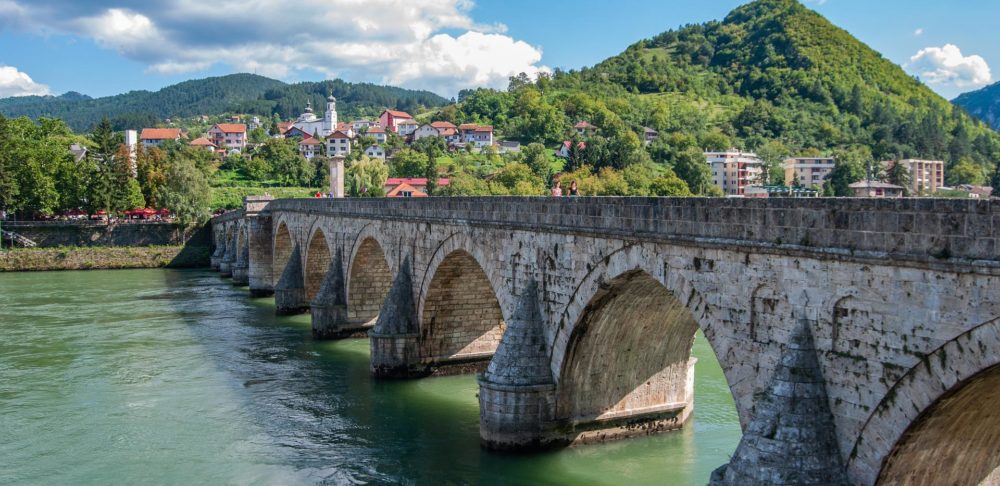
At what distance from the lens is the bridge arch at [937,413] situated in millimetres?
6969

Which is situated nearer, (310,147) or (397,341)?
(397,341)

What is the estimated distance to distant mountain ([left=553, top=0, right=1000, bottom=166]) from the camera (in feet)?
326

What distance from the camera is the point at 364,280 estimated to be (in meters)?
25.6

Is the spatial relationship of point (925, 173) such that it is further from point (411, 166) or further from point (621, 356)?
point (621, 356)

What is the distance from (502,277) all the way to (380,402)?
15.0 feet

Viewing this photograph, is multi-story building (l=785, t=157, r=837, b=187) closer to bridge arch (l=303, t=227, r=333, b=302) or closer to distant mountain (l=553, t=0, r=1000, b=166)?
distant mountain (l=553, t=0, r=1000, b=166)

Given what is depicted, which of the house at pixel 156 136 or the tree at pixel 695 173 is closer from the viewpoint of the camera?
the tree at pixel 695 173

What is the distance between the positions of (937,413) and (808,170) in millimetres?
76185

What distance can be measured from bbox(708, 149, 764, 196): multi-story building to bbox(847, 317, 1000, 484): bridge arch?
72.7 metres

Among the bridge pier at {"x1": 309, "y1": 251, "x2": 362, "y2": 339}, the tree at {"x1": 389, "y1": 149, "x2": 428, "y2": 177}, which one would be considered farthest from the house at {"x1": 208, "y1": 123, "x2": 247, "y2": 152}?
the bridge pier at {"x1": 309, "y1": 251, "x2": 362, "y2": 339}

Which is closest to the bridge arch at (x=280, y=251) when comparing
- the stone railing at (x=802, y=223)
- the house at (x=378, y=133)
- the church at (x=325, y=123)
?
the stone railing at (x=802, y=223)

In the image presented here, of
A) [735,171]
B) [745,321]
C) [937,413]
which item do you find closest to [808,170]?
[735,171]

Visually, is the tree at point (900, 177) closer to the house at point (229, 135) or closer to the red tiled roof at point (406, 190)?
the red tiled roof at point (406, 190)

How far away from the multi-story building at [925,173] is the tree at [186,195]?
176 feet
